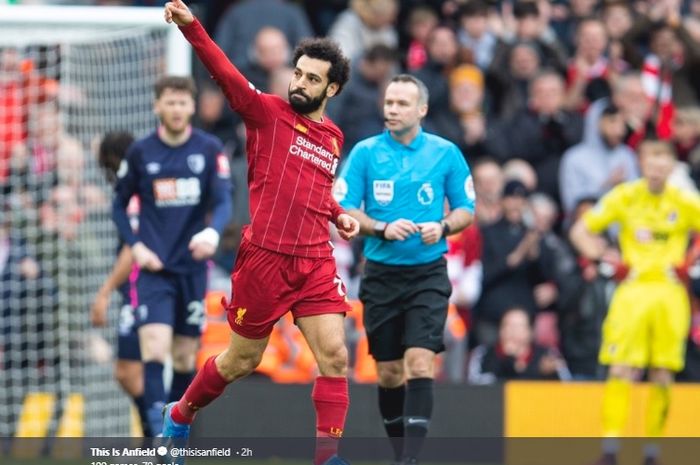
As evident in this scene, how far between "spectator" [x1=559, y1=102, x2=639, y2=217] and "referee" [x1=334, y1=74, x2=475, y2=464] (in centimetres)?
574

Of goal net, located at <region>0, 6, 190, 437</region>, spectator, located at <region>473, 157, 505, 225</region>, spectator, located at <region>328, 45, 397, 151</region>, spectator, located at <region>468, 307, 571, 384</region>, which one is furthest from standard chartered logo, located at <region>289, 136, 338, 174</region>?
spectator, located at <region>328, 45, 397, 151</region>

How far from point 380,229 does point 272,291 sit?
60.2 inches

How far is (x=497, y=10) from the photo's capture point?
58.5 ft

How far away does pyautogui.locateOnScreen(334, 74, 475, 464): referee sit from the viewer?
33.4ft

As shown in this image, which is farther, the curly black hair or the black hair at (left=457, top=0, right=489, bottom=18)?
the black hair at (left=457, top=0, right=489, bottom=18)

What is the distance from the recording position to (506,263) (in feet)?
49.5

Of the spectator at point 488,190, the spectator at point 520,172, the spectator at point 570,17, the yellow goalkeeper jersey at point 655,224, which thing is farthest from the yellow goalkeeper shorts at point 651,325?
the spectator at point 570,17

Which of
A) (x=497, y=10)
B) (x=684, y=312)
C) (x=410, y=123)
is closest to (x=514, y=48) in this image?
(x=497, y=10)

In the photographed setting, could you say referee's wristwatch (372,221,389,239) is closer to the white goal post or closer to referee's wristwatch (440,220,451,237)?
referee's wristwatch (440,220,451,237)

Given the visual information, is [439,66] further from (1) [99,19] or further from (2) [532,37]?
(1) [99,19]

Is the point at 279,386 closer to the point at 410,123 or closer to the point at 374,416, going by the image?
the point at 374,416

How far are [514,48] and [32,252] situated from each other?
5.71 m

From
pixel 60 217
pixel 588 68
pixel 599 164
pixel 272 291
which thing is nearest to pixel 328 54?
pixel 272 291

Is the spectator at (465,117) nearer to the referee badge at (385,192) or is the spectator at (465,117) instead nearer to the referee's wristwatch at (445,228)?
the referee badge at (385,192)
